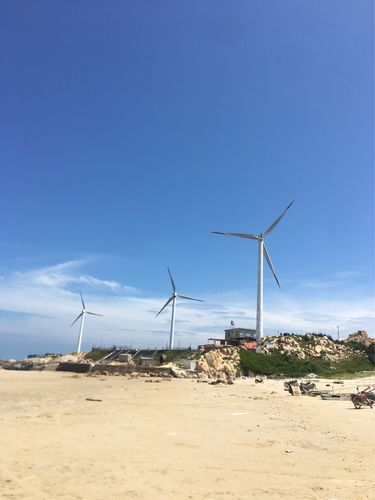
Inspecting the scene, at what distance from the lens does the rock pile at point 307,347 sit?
81125 mm

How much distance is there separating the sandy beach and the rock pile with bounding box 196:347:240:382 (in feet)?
126

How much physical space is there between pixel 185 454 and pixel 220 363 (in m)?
55.9

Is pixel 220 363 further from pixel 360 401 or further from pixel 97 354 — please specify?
pixel 97 354

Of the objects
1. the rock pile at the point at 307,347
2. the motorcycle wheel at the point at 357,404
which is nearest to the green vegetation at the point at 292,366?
the rock pile at the point at 307,347

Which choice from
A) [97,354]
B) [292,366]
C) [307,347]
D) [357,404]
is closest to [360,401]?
[357,404]

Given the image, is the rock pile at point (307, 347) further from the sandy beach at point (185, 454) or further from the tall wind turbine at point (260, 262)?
the sandy beach at point (185, 454)

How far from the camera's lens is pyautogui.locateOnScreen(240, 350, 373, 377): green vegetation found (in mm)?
66812

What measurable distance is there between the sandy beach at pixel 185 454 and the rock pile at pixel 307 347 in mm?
59224

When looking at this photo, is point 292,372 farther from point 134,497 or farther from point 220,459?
point 134,497

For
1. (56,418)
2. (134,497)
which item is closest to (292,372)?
(56,418)

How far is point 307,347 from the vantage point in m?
86.1

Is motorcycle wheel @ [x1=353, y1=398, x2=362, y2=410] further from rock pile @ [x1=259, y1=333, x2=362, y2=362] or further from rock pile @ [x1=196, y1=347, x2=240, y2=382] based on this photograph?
rock pile @ [x1=259, y1=333, x2=362, y2=362]

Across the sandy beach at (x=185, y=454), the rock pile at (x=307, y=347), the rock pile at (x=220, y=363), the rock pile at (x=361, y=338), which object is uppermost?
the rock pile at (x=361, y=338)

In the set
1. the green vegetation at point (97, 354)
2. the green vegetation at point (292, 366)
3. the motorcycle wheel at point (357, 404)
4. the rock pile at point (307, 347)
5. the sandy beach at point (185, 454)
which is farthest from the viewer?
the green vegetation at point (97, 354)
